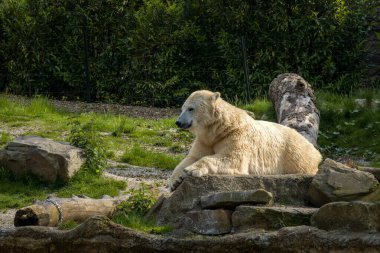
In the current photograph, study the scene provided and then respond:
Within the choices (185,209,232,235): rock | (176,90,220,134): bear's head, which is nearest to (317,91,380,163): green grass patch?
(176,90,220,134): bear's head

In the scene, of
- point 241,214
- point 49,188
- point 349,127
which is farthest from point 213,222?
point 349,127

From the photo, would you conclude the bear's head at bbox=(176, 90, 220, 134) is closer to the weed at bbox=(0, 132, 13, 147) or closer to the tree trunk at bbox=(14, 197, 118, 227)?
the tree trunk at bbox=(14, 197, 118, 227)

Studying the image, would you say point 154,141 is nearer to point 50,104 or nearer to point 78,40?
point 50,104

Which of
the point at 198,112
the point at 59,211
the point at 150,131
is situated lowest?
the point at 150,131

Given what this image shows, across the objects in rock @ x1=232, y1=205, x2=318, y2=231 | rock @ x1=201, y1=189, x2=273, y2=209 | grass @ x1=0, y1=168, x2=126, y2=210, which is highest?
rock @ x1=201, y1=189, x2=273, y2=209

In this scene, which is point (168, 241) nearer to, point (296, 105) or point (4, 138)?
point (296, 105)

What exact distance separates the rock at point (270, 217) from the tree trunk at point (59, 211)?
165 cm

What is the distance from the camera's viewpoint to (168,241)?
603 centimetres

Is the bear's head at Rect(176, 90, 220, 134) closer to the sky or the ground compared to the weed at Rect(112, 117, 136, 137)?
closer to the sky

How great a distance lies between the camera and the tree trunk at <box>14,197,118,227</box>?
718 centimetres

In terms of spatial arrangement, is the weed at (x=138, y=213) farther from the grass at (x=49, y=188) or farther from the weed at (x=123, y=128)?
Answer: the weed at (x=123, y=128)

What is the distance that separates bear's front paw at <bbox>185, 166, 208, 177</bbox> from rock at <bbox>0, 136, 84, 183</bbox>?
2351 mm

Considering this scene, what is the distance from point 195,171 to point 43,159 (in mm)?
2592

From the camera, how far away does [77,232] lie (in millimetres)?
6328
